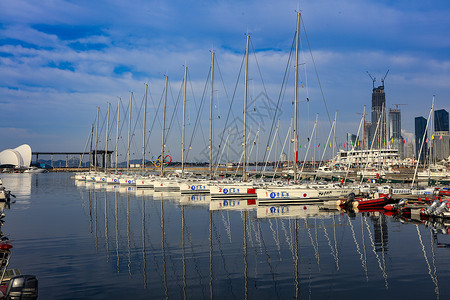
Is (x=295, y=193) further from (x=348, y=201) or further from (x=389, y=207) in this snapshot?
(x=389, y=207)

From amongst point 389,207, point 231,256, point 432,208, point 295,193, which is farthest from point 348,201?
point 231,256

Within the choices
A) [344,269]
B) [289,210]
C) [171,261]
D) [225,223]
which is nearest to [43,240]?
[171,261]

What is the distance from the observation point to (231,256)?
20266 millimetres

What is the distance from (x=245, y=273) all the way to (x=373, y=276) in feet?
18.7

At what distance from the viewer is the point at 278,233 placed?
1031 inches

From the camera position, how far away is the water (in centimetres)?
1498

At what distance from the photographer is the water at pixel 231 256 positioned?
15.0m

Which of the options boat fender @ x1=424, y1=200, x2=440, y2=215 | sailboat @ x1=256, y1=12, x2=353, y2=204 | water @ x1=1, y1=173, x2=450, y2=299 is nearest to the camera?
water @ x1=1, y1=173, x2=450, y2=299

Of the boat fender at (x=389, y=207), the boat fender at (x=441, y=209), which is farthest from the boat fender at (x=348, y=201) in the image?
the boat fender at (x=441, y=209)

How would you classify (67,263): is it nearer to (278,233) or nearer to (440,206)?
(278,233)

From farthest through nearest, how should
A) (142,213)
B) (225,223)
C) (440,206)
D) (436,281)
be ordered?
(142,213) → (440,206) → (225,223) → (436,281)

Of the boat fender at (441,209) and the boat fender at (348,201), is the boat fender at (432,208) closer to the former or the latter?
the boat fender at (441,209)

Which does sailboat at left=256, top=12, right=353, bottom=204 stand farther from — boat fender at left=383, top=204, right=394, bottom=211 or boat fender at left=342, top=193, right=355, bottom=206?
boat fender at left=383, top=204, right=394, bottom=211

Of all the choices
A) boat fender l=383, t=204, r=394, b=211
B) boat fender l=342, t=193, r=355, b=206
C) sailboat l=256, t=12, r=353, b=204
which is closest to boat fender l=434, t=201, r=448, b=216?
boat fender l=383, t=204, r=394, b=211
